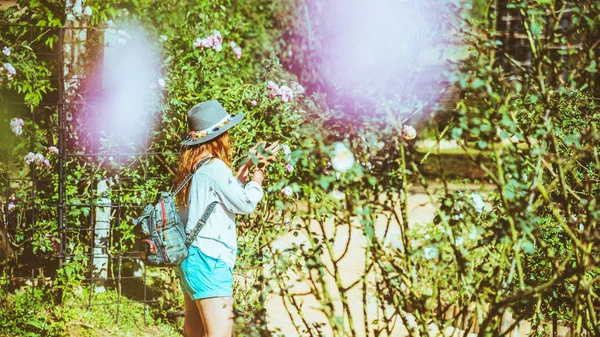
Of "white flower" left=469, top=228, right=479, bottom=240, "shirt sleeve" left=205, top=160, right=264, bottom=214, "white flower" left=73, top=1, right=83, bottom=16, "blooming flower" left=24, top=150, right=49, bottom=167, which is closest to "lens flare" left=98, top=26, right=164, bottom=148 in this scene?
"white flower" left=73, top=1, right=83, bottom=16

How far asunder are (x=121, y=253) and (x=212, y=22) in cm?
212

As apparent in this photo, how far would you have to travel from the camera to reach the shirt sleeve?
312 cm

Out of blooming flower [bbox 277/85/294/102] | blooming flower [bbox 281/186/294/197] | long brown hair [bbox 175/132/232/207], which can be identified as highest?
blooming flower [bbox 277/85/294/102]

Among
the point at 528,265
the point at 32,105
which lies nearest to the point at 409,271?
the point at 528,265

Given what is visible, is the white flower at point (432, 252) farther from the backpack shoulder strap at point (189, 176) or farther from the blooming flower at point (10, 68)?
the blooming flower at point (10, 68)

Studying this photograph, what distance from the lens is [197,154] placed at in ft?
10.7

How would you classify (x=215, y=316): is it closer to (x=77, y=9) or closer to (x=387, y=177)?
(x=387, y=177)

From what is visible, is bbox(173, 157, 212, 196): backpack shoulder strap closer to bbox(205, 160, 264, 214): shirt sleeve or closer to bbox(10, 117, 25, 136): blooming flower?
bbox(205, 160, 264, 214): shirt sleeve

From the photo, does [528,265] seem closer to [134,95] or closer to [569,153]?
[569,153]

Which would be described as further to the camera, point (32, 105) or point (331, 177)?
point (32, 105)

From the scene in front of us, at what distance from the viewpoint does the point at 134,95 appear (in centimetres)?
490

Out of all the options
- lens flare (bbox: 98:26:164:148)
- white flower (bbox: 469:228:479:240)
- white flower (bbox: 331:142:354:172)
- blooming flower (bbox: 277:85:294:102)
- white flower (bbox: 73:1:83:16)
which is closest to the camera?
white flower (bbox: 331:142:354:172)

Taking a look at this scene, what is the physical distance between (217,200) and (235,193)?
0.33 ft

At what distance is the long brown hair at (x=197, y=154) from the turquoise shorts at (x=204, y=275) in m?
0.28
